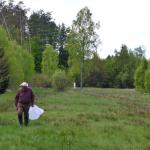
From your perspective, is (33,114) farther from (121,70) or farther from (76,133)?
(121,70)

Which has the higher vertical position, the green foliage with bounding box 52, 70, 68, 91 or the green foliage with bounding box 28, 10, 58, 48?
the green foliage with bounding box 28, 10, 58, 48

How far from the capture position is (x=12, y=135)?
16797 mm

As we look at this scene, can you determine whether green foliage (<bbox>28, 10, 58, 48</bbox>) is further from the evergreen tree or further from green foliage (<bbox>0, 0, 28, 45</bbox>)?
the evergreen tree

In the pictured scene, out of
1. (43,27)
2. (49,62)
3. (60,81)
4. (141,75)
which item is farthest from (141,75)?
(43,27)

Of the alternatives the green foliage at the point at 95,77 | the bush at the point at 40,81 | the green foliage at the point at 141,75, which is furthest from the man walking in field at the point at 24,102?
the green foliage at the point at 95,77

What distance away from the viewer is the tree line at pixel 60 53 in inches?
2464

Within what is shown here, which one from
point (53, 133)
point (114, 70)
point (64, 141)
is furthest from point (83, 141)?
point (114, 70)

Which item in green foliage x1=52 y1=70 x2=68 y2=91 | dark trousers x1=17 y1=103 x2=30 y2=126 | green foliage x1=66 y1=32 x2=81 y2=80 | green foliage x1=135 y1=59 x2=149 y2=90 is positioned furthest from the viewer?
green foliage x1=66 y1=32 x2=81 y2=80

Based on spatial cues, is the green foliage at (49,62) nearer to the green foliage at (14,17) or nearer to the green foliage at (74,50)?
the green foliage at (14,17)

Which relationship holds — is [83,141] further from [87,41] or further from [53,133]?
[87,41]

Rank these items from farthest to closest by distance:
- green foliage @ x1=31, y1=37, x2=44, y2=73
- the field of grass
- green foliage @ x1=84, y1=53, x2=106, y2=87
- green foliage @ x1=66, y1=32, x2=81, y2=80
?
green foliage @ x1=31, y1=37, x2=44, y2=73 < green foliage @ x1=84, y1=53, x2=106, y2=87 < green foliage @ x1=66, y1=32, x2=81, y2=80 < the field of grass

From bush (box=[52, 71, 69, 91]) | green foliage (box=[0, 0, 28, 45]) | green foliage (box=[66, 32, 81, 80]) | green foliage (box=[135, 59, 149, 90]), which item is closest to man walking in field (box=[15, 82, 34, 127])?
bush (box=[52, 71, 69, 91])

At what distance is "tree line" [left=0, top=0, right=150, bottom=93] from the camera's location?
62584mm

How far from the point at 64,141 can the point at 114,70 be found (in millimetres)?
95321
